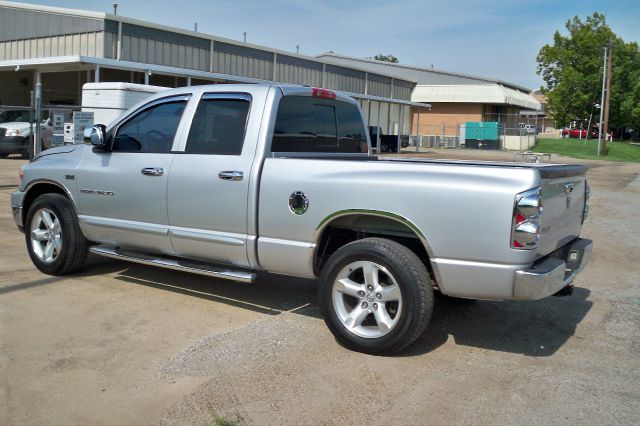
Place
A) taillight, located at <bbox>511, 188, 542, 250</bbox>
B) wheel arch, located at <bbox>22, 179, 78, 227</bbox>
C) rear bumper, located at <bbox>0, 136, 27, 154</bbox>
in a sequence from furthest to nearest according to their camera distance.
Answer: rear bumper, located at <bbox>0, 136, 27, 154</bbox> < wheel arch, located at <bbox>22, 179, 78, 227</bbox> < taillight, located at <bbox>511, 188, 542, 250</bbox>

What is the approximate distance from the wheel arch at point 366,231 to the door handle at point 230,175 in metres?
0.84

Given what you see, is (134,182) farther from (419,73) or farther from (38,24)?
(419,73)

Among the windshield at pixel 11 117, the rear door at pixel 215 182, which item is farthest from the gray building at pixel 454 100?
the rear door at pixel 215 182

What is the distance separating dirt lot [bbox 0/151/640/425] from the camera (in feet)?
12.8

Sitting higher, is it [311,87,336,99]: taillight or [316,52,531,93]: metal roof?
[316,52,531,93]: metal roof

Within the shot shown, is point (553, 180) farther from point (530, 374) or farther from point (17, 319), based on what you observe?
point (17, 319)

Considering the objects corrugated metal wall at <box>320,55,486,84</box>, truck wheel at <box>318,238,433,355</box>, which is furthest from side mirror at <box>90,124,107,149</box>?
corrugated metal wall at <box>320,55,486,84</box>

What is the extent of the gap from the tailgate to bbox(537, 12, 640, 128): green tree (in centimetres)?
6061

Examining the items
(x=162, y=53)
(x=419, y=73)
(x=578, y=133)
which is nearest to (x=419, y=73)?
(x=419, y=73)

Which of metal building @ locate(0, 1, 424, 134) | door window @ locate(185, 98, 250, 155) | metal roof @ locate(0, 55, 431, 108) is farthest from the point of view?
metal building @ locate(0, 1, 424, 134)

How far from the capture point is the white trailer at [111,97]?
17281 mm

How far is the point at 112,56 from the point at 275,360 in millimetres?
24529

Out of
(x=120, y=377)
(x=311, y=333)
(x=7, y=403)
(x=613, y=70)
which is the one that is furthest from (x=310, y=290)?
(x=613, y=70)

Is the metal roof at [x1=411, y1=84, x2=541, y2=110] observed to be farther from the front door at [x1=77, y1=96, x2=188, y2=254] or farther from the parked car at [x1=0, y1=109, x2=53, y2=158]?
the front door at [x1=77, y1=96, x2=188, y2=254]
